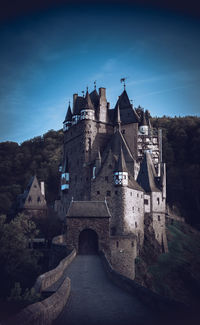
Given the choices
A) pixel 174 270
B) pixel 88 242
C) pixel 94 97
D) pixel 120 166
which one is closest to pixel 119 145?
pixel 120 166

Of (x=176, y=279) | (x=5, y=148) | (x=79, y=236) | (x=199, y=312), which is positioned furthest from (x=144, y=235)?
(x=5, y=148)

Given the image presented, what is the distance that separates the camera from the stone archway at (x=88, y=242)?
3139 centimetres

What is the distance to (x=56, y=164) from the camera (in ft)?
232

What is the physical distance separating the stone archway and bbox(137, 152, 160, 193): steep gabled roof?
517 inches

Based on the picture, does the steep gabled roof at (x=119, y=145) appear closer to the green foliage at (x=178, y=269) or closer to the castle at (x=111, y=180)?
the castle at (x=111, y=180)

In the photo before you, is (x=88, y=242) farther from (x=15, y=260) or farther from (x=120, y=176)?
(x=120, y=176)

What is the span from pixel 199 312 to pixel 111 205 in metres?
27.3

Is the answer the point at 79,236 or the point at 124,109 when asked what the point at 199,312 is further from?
the point at 124,109

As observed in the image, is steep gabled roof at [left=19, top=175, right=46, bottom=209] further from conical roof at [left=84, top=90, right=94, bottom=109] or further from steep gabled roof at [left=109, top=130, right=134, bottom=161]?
conical roof at [left=84, top=90, right=94, bottom=109]

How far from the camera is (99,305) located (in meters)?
14.6

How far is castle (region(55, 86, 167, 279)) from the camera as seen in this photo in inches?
1277

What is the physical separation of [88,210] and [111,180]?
8317mm

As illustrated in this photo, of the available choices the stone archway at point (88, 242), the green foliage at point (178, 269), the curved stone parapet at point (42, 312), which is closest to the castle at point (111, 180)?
the stone archway at point (88, 242)

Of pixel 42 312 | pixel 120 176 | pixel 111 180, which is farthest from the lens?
pixel 111 180
